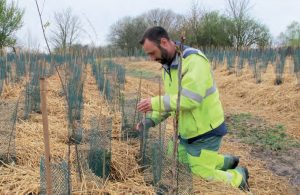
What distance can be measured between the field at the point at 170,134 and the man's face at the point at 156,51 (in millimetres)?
468

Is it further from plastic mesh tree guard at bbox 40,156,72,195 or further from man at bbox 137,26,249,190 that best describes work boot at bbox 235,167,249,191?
plastic mesh tree guard at bbox 40,156,72,195

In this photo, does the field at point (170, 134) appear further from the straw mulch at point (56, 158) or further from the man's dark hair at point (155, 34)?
the man's dark hair at point (155, 34)

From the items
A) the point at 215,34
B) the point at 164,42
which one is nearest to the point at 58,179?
the point at 164,42

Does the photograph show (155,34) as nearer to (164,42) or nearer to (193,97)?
(164,42)

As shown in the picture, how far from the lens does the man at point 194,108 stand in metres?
2.55

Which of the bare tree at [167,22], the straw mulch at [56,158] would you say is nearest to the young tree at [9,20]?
the bare tree at [167,22]

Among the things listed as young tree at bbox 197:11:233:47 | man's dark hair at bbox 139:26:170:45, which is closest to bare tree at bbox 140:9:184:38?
man's dark hair at bbox 139:26:170:45

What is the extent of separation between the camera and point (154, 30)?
2539 millimetres

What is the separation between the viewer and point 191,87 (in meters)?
2.55

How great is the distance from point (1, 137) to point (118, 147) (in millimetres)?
882

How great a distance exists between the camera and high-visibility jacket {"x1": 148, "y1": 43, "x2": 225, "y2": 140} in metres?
2.55

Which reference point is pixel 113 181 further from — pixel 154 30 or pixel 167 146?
pixel 154 30

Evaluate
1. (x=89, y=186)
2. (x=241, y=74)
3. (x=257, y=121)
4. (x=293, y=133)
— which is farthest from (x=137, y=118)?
(x=241, y=74)

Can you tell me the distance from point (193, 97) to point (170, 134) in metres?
1.59
